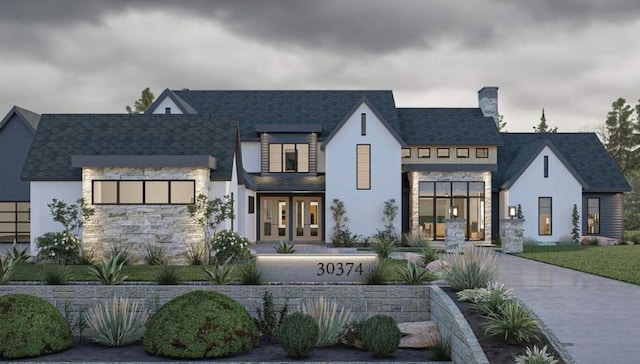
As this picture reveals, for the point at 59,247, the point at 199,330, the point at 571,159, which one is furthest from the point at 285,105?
the point at 199,330

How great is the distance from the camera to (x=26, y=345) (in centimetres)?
1148

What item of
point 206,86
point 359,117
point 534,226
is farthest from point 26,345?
point 206,86

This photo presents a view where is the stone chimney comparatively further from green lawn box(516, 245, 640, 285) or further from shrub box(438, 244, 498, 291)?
shrub box(438, 244, 498, 291)

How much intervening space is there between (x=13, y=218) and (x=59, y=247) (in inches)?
582

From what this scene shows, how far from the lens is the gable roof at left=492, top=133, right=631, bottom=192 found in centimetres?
3272

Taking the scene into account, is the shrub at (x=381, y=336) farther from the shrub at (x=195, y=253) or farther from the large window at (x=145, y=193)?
the large window at (x=145, y=193)

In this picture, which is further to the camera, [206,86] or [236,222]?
[206,86]

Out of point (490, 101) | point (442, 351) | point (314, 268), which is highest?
point (490, 101)

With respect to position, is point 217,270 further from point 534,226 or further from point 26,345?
point 534,226

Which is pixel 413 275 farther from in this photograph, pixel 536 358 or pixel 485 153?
pixel 485 153

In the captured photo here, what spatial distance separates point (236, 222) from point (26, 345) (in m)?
14.7

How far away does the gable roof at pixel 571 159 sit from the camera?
107 ft

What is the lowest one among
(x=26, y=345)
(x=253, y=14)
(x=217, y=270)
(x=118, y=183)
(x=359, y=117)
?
(x=26, y=345)

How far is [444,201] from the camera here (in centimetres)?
3275
